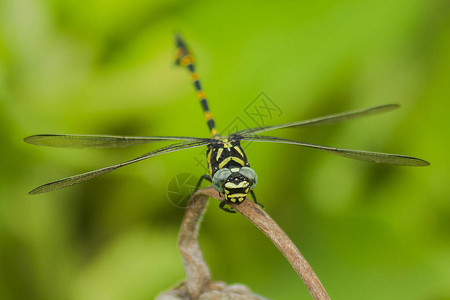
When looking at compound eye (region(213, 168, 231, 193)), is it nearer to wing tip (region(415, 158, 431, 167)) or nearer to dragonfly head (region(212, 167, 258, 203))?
dragonfly head (region(212, 167, 258, 203))

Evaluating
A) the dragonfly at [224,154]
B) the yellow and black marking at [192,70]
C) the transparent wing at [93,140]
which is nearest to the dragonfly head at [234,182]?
the dragonfly at [224,154]

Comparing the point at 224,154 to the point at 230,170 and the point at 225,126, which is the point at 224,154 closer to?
the point at 230,170

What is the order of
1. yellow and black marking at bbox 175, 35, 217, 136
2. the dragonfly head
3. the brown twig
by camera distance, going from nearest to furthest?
the brown twig, the dragonfly head, yellow and black marking at bbox 175, 35, 217, 136

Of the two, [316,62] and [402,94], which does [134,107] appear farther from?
[402,94]

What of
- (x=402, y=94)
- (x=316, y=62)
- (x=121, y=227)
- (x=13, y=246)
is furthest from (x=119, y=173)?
(x=402, y=94)

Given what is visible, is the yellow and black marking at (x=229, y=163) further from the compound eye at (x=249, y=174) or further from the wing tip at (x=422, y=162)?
the wing tip at (x=422, y=162)

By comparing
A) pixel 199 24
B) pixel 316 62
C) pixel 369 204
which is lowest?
pixel 369 204

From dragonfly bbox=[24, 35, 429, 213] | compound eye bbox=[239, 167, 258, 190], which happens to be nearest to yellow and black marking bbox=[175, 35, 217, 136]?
dragonfly bbox=[24, 35, 429, 213]
